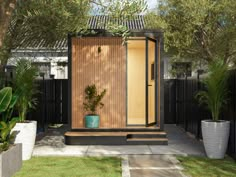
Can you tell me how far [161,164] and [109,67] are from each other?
131 inches

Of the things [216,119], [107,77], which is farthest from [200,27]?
[216,119]

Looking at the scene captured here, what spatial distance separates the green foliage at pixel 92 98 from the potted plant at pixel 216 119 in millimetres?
2844

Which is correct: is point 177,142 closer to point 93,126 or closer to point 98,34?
point 93,126

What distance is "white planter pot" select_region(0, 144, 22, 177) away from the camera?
545 centimetres

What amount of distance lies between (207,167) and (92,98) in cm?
361

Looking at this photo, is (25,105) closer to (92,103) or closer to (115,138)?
Answer: (92,103)

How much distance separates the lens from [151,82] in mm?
10172

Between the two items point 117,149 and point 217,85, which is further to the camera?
point 117,149

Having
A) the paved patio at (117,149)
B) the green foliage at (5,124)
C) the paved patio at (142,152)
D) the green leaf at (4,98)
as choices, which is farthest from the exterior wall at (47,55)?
the green leaf at (4,98)

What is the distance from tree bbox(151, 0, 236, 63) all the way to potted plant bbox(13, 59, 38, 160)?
5.29 m

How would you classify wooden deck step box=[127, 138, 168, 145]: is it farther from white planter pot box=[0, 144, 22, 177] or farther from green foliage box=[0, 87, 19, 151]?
green foliage box=[0, 87, 19, 151]

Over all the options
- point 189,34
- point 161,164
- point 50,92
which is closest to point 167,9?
point 189,34

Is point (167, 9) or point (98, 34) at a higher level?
point (167, 9)

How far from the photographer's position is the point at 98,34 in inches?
346
